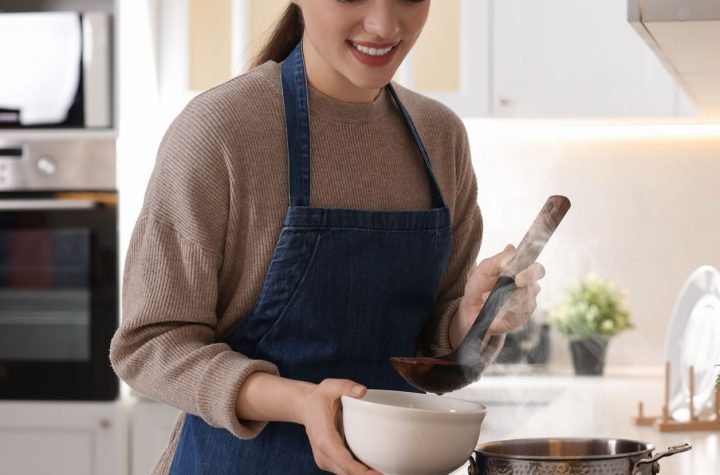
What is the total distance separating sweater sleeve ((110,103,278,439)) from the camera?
107 cm

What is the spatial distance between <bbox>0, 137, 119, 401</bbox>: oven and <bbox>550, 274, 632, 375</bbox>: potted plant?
119 centimetres

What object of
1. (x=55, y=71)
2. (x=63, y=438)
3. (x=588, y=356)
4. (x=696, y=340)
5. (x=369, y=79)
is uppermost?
(x=55, y=71)

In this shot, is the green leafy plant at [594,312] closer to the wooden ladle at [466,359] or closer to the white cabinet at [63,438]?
the white cabinet at [63,438]

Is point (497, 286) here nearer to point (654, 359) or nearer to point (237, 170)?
point (237, 170)

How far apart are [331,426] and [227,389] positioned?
165mm

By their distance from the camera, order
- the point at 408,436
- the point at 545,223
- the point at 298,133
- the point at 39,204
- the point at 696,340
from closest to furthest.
Result: the point at 408,436 < the point at 545,223 < the point at 298,133 < the point at 696,340 < the point at 39,204

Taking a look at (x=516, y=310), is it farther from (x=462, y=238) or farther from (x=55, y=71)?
(x=55, y=71)

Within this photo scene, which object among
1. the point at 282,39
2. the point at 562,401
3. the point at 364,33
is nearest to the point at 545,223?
the point at 364,33

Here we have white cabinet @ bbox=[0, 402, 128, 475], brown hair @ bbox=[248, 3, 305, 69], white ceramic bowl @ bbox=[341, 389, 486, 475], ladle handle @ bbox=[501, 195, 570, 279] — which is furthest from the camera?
white cabinet @ bbox=[0, 402, 128, 475]

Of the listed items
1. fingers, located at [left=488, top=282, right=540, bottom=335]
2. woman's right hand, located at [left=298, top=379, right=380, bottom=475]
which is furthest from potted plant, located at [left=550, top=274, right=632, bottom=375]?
woman's right hand, located at [left=298, top=379, right=380, bottom=475]

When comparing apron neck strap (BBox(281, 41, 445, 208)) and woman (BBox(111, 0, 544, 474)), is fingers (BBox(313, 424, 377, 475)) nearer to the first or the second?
woman (BBox(111, 0, 544, 474))

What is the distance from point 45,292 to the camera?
2.57m

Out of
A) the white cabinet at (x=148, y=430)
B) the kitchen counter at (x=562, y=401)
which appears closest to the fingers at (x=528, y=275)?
the kitchen counter at (x=562, y=401)

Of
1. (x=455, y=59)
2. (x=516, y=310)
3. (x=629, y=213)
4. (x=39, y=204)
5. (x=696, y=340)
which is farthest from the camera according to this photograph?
(x=629, y=213)
